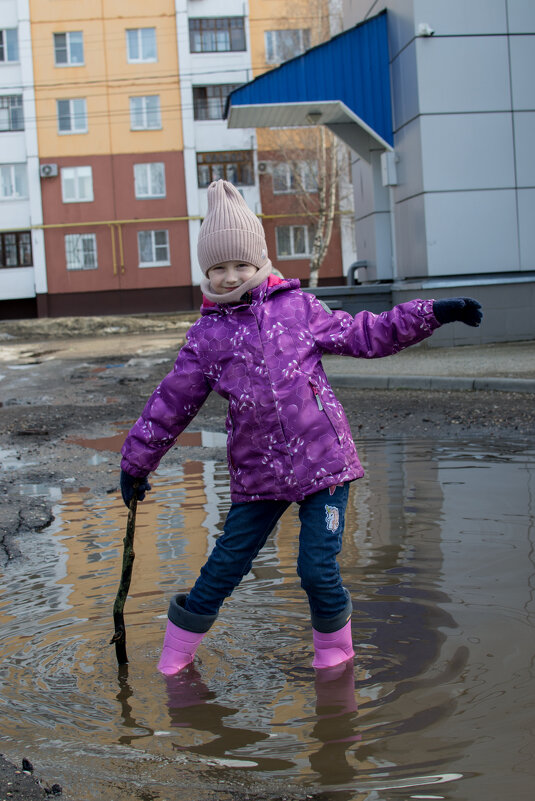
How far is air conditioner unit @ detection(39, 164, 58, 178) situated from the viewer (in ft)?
119

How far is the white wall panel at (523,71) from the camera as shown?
1266 cm

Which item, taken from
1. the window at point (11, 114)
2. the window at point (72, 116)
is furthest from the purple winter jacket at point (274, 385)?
the window at point (11, 114)

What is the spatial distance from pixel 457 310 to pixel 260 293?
1.99 feet

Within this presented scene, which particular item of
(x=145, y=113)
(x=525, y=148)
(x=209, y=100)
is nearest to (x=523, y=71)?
(x=525, y=148)

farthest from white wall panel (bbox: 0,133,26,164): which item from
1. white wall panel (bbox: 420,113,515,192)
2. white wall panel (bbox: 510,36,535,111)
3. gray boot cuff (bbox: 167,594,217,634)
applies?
gray boot cuff (bbox: 167,594,217,634)

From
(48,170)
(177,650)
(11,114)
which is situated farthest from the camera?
(11,114)

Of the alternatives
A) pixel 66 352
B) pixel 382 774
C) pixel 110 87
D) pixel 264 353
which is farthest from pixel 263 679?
pixel 110 87

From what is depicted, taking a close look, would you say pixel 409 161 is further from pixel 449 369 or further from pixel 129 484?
pixel 129 484

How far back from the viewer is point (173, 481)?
5.86 metres

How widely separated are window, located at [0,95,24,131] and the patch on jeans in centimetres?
3718

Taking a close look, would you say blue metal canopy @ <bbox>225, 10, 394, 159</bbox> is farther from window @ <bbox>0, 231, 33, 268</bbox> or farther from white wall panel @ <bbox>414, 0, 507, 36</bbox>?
window @ <bbox>0, 231, 33, 268</bbox>

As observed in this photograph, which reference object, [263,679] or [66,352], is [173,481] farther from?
[66,352]

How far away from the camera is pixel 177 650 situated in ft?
9.65

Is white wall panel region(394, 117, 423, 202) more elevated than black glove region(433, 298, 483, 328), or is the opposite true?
white wall panel region(394, 117, 423, 202)
